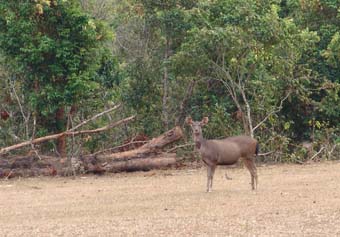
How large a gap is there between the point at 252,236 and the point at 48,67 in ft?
47.3

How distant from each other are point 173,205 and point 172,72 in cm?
1191

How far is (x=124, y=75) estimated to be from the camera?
28.1m

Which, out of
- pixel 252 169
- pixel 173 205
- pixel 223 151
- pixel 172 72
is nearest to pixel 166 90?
pixel 172 72

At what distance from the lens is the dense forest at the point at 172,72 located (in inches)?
985

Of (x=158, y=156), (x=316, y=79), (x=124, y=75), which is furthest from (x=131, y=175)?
(x=316, y=79)

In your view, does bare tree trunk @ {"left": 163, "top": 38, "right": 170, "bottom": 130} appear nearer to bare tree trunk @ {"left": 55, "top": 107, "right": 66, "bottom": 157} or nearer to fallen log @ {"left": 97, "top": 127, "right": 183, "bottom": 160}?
fallen log @ {"left": 97, "top": 127, "right": 183, "bottom": 160}

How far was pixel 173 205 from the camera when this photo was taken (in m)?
15.8

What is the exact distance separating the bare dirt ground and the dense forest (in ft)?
11.6

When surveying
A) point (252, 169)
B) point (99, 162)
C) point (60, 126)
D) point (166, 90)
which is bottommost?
point (99, 162)

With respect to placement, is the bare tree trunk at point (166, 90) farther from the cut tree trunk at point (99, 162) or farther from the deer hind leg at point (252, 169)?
the deer hind leg at point (252, 169)

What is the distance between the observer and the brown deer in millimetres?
17844

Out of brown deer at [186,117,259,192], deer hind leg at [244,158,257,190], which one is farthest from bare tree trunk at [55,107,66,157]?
deer hind leg at [244,158,257,190]

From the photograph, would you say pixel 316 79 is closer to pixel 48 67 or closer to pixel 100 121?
pixel 100 121

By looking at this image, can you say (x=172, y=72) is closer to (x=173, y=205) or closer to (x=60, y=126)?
(x=60, y=126)
